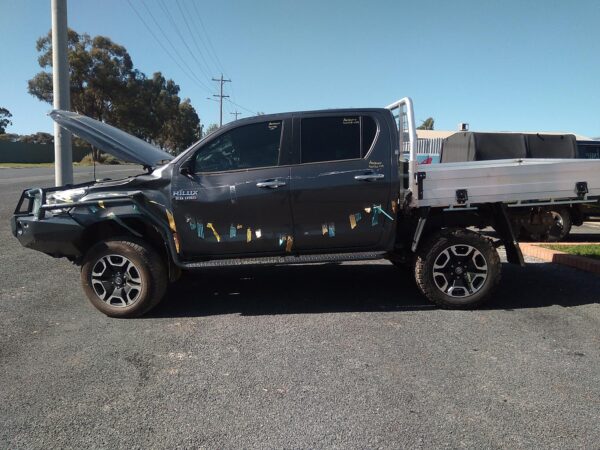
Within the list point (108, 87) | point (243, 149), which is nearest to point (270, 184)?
point (243, 149)

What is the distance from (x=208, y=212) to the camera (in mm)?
5125

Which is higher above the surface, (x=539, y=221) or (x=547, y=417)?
(x=539, y=221)

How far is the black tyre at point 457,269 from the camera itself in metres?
5.28

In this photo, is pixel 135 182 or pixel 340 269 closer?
pixel 135 182

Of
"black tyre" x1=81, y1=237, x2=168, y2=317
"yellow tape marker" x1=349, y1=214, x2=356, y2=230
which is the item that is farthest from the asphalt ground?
"yellow tape marker" x1=349, y1=214, x2=356, y2=230

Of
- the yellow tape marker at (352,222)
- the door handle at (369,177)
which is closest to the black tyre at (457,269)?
the yellow tape marker at (352,222)

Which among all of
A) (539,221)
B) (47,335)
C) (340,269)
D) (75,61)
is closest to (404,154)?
(340,269)

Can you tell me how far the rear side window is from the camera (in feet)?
17.2

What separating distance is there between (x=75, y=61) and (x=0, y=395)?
5378 centimetres

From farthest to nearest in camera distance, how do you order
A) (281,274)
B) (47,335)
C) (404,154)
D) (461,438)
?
(281,274) → (404,154) → (47,335) → (461,438)

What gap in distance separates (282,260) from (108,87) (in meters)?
55.1

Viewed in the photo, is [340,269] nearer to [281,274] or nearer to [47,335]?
[281,274]

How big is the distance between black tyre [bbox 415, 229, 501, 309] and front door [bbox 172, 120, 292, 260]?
1.55 m

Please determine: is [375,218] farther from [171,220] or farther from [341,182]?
[171,220]
